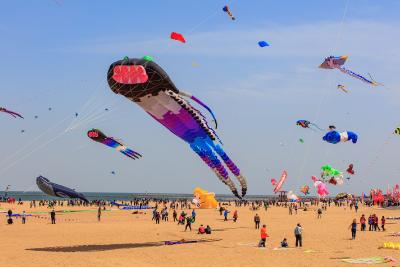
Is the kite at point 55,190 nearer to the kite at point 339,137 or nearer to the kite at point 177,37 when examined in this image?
the kite at point 177,37

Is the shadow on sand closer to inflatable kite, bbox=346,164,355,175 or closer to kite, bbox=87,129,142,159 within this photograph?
kite, bbox=87,129,142,159

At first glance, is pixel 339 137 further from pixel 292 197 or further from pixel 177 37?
pixel 292 197

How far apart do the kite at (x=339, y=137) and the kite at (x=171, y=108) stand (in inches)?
493

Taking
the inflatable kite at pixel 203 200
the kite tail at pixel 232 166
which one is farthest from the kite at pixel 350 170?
the kite tail at pixel 232 166

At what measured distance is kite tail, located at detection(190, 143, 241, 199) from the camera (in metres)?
21.1

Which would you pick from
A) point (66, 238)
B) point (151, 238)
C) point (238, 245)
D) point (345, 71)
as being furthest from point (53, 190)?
point (345, 71)

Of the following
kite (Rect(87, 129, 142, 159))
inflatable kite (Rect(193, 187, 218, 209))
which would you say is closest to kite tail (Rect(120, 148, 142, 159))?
kite (Rect(87, 129, 142, 159))

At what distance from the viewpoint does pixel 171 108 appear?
1920 cm

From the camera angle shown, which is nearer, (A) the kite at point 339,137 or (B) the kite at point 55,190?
(B) the kite at point 55,190

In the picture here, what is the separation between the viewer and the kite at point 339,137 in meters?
33.1

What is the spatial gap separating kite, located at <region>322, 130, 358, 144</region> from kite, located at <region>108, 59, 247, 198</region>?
1252cm

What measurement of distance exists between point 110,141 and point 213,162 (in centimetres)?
640

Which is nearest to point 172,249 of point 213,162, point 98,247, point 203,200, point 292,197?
point 98,247

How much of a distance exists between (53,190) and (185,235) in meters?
7.21
